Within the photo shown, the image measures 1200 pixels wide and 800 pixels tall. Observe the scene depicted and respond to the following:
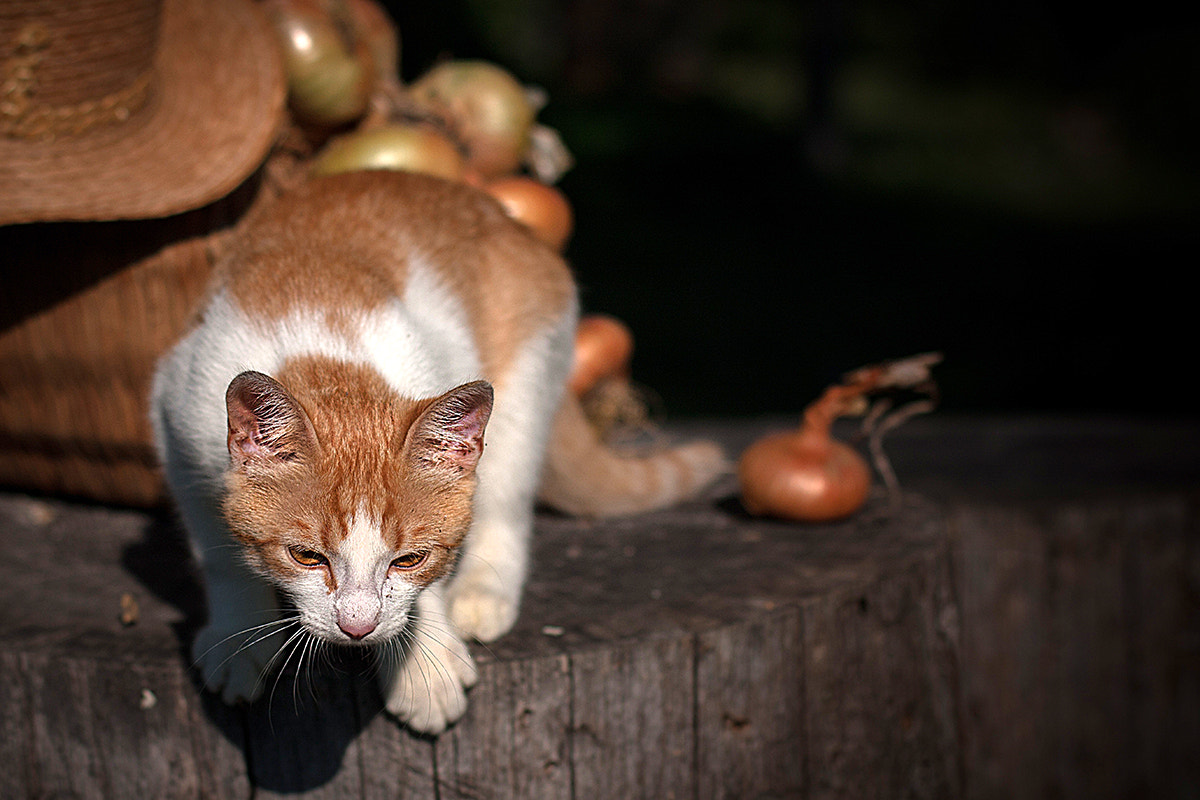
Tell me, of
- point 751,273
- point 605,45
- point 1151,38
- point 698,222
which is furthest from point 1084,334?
point 605,45

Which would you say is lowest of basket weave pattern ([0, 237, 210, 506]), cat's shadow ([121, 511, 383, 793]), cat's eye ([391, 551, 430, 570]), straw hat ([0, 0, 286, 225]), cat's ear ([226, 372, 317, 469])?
cat's shadow ([121, 511, 383, 793])

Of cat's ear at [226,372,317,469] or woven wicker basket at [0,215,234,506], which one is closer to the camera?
cat's ear at [226,372,317,469]

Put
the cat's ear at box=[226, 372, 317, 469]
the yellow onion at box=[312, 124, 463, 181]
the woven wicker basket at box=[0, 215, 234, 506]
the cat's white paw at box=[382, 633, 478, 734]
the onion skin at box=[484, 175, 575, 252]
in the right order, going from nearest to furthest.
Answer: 1. the cat's ear at box=[226, 372, 317, 469]
2. the cat's white paw at box=[382, 633, 478, 734]
3. the woven wicker basket at box=[0, 215, 234, 506]
4. the yellow onion at box=[312, 124, 463, 181]
5. the onion skin at box=[484, 175, 575, 252]

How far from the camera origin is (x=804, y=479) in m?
2.70

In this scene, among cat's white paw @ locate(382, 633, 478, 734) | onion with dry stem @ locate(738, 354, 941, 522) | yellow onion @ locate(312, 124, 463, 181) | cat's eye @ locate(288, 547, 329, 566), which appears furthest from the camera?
yellow onion @ locate(312, 124, 463, 181)

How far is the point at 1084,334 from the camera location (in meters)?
7.71

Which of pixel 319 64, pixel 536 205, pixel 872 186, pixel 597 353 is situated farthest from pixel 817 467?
pixel 872 186

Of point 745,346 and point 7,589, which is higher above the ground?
point 745,346

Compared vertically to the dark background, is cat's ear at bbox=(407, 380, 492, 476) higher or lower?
lower

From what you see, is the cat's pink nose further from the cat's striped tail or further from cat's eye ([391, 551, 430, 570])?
the cat's striped tail

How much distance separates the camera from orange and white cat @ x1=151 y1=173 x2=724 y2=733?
165 cm

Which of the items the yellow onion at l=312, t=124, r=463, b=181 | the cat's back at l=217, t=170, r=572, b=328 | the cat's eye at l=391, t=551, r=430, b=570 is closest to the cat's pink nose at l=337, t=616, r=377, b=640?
the cat's eye at l=391, t=551, r=430, b=570

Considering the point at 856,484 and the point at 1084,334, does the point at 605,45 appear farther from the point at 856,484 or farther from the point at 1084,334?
the point at 856,484

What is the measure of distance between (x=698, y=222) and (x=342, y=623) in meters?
7.96
